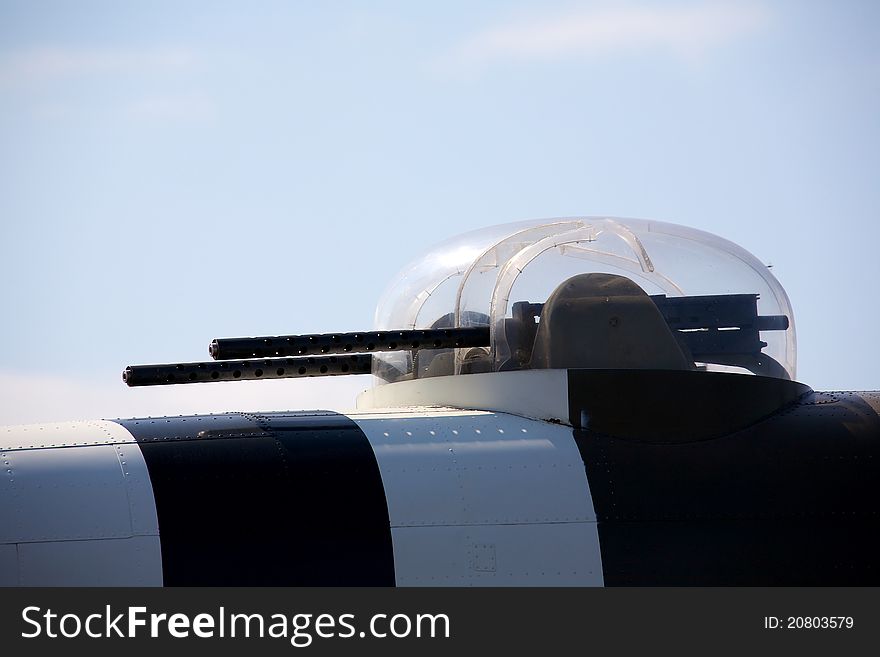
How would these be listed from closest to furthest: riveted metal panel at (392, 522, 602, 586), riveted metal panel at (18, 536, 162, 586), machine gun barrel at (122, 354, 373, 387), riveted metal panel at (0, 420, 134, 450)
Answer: riveted metal panel at (18, 536, 162, 586) → riveted metal panel at (392, 522, 602, 586) → riveted metal panel at (0, 420, 134, 450) → machine gun barrel at (122, 354, 373, 387)

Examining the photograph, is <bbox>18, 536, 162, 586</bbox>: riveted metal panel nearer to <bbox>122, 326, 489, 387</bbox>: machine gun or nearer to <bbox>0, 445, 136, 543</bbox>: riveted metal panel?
<bbox>0, 445, 136, 543</bbox>: riveted metal panel

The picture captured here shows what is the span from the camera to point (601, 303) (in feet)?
25.8

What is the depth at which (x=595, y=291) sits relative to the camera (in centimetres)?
793

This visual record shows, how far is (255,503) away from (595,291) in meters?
2.82

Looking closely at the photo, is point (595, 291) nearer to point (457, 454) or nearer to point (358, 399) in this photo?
point (457, 454)

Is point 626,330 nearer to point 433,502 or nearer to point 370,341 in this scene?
point 370,341

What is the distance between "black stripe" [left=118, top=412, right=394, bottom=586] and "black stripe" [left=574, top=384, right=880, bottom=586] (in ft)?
4.62

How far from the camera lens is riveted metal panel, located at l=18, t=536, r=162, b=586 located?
6027 millimetres

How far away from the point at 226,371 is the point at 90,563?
2.27 m

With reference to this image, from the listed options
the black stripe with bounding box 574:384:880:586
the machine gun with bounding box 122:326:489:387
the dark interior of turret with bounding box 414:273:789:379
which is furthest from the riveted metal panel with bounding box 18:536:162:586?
the dark interior of turret with bounding box 414:273:789:379
